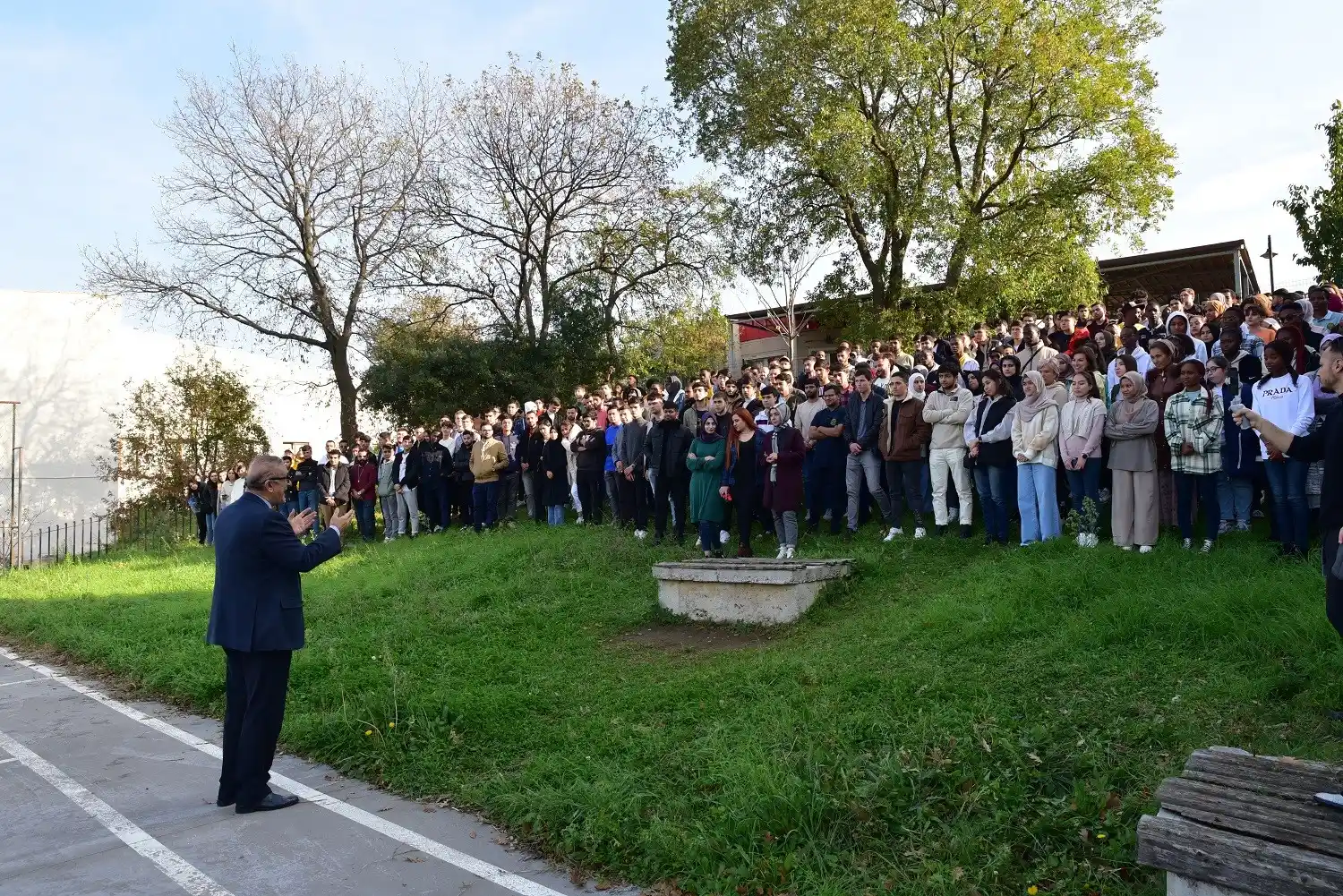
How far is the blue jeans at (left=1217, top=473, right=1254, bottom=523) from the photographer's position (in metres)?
9.32

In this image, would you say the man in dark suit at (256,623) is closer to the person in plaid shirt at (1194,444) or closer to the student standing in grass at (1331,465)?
the student standing in grass at (1331,465)

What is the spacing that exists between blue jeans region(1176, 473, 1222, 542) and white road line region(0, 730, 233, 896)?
325 inches

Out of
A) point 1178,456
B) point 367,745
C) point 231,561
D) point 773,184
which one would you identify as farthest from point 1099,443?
point 773,184

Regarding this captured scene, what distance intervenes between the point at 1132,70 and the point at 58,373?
29.2 metres

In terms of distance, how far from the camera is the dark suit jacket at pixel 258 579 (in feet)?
20.4

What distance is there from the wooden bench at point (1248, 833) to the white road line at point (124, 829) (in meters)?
4.22

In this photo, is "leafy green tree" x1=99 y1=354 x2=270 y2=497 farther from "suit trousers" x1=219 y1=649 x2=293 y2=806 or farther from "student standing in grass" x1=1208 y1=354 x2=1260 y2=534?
"student standing in grass" x1=1208 y1=354 x2=1260 y2=534

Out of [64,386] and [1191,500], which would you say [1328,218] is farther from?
[64,386]

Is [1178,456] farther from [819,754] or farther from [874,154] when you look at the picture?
[874,154]

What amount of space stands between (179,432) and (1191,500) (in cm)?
2428

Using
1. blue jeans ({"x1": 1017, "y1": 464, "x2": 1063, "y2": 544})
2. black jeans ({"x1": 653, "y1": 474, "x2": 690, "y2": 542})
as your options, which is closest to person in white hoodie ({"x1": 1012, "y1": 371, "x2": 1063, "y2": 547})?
blue jeans ({"x1": 1017, "y1": 464, "x2": 1063, "y2": 544})

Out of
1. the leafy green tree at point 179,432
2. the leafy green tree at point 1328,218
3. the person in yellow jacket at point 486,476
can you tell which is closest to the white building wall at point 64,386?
the leafy green tree at point 179,432

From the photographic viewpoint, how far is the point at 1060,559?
9.34 meters

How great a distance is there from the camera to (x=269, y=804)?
6.18 metres
